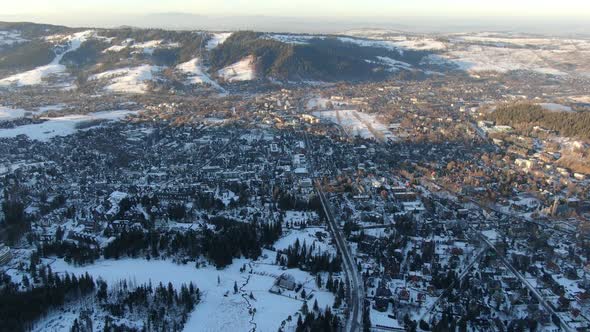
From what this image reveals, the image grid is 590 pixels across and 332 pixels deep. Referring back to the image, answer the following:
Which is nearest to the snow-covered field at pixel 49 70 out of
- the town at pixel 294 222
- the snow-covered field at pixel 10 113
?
the snow-covered field at pixel 10 113

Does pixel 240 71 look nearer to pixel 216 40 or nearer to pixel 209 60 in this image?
pixel 209 60

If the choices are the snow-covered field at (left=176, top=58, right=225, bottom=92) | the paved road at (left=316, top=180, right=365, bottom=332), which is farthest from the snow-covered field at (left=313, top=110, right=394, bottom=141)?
the snow-covered field at (left=176, top=58, right=225, bottom=92)

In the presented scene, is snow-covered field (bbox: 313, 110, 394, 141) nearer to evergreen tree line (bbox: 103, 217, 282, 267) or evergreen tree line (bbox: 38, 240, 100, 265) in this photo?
evergreen tree line (bbox: 103, 217, 282, 267)

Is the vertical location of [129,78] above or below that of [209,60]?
below

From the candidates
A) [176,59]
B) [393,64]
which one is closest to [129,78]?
[176,59]

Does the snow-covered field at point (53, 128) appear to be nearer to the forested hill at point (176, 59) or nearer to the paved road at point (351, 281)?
the forested hill at point (176, 59)

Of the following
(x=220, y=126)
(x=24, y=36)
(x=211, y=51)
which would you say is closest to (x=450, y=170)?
(x=220, y=126)

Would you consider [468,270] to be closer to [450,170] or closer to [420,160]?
[450,170]
